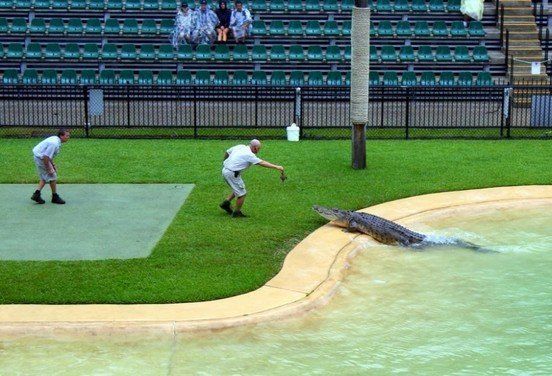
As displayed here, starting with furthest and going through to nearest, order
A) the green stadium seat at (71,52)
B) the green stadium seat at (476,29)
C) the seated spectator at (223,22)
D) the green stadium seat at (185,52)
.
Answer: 1. the green stadium seat at (476,29)
2. the seated spectator at (223,22)
3. the green stadium seat at (71,52)
4. the green stadium seat at (185,52)

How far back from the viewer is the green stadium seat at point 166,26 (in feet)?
105

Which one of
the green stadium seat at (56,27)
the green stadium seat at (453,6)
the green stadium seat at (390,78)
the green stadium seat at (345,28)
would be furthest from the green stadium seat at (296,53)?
the green stadium seat at (56,27)

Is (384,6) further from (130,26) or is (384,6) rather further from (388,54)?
(130,26)

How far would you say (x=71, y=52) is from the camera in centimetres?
3108

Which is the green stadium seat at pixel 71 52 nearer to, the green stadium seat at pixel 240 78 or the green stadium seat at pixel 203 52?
the green stadium seat at pixel 203 52

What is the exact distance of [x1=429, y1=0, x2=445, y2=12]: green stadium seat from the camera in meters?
33.3

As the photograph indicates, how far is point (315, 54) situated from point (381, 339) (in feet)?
71.8

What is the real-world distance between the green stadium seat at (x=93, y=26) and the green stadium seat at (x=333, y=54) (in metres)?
7.87

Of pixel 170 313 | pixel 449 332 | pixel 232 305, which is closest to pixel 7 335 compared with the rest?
pixel 170 313

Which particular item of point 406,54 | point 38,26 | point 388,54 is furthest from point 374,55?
point 38,26

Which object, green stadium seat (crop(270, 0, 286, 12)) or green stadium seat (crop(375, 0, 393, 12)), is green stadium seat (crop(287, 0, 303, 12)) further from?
green stadium seat (crop(375, 0, 393, 12))

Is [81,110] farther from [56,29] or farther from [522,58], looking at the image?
[522,58]

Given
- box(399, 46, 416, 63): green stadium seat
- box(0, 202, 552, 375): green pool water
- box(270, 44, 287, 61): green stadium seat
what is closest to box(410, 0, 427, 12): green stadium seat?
box(399, 46, 416, 63): green stadium seat

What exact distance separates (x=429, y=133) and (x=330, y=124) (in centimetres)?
274
